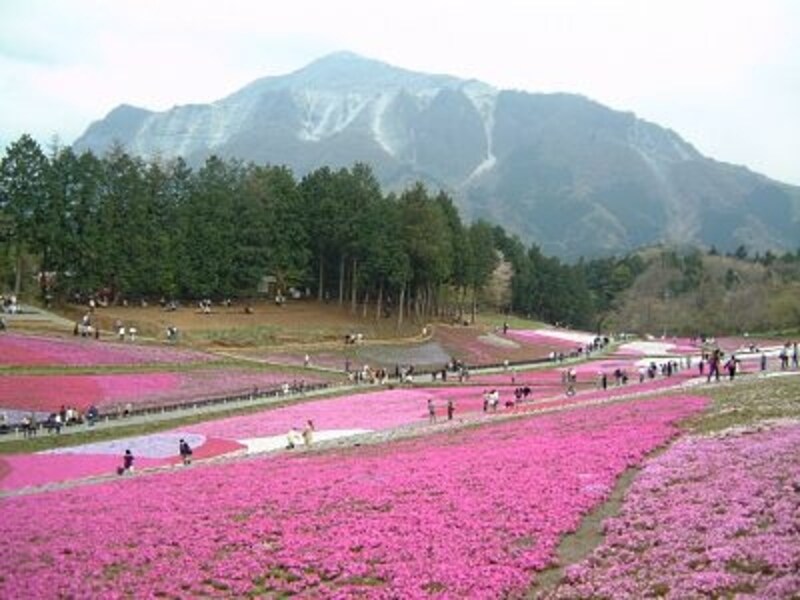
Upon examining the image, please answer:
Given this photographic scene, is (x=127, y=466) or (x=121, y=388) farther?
(x=121, y=388)

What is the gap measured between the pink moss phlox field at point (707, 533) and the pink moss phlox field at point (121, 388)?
123 ft

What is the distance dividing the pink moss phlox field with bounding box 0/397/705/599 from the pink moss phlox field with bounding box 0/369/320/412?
19497 millimetres

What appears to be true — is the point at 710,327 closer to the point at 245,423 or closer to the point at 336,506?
the point at 245,423

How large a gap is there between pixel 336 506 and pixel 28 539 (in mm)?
8435

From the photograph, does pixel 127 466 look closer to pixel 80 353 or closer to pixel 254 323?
pixel 80 353

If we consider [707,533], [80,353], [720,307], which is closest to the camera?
[707,533]

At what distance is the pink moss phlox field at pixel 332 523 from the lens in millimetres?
19766

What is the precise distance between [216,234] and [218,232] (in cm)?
34

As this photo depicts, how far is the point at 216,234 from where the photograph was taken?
97250 millimetres

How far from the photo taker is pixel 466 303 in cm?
15425

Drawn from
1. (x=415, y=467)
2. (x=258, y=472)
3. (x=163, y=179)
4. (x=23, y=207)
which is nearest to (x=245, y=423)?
(x=258, y=472)

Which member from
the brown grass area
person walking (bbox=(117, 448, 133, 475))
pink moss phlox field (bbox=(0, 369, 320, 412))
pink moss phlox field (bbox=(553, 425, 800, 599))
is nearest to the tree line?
the brown grass area

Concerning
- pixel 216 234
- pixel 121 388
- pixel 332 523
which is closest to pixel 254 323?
pixel 216 234

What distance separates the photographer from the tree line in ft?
286
